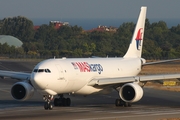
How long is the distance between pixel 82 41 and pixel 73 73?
119350mm

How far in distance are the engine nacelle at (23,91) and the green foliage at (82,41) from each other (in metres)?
79.3

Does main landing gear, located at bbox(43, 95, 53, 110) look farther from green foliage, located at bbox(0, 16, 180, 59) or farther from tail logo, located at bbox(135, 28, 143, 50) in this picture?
green foliage, located at bbox(0, 16, 180, 59)

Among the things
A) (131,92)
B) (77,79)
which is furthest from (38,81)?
(131,92)

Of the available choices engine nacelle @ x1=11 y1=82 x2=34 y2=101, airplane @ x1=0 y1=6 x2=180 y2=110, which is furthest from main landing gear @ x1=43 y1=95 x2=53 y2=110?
engine nacelle @ x1=11 y1=82 x2=34 y2=101

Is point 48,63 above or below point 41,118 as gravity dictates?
above

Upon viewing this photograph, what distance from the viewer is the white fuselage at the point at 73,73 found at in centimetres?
3859

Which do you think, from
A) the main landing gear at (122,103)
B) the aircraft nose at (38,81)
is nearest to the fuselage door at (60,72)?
the aircraft nose at (38,81)

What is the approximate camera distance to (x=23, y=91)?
4128 cm

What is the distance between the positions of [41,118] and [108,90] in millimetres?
10725

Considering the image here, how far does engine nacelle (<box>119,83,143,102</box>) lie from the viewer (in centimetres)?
4194

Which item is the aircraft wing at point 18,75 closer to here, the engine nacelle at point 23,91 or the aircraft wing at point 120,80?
the engine nacelle at point 23,91

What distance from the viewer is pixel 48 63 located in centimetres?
3969

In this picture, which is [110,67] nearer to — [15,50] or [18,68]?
[18,68]

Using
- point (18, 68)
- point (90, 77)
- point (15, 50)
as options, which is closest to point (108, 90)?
point (90, 77)
